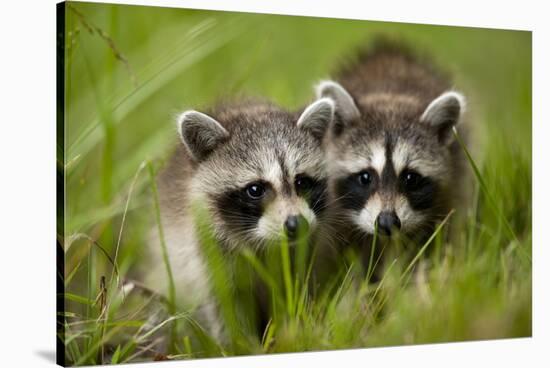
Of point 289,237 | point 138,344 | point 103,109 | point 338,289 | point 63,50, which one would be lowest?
point 138,344

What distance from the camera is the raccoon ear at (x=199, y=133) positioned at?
588cm

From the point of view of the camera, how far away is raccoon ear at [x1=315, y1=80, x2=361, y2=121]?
21.6 feet

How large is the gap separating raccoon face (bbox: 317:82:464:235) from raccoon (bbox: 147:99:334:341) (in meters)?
0.39

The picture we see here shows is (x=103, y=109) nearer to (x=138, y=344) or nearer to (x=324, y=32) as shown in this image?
(x=138, y=344)

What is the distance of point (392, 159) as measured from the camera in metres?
6.43

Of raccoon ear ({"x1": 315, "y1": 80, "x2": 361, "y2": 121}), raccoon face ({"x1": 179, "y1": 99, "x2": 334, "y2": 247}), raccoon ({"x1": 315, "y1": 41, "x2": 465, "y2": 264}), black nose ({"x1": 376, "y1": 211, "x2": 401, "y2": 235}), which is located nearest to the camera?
raccoon face ({"x1": 179, "y1": 99, "x2": 334, "y2": 247})

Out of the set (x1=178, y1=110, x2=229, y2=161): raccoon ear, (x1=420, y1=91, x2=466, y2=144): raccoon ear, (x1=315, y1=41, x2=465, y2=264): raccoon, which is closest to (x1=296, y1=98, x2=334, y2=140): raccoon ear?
(x1=315, y1=41, x2=465, y2=264): raccoon

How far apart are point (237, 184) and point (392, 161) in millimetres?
1294

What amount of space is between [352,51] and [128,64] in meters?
2.27

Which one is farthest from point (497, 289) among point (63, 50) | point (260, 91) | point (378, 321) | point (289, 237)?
point (63, 50)

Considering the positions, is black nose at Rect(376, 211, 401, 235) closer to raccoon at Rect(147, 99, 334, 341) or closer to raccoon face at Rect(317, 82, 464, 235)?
raccoon face at Rect(317, 82, 464, 235)

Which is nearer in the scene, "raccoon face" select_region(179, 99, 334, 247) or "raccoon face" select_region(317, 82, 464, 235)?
"raccoon face" select_region(179, 99, 334, 247)

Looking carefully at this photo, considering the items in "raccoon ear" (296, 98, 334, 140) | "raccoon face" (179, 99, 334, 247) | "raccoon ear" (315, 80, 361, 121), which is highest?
"raccoon ear" (315, 80, 361, 121)

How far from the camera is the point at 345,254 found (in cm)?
644
